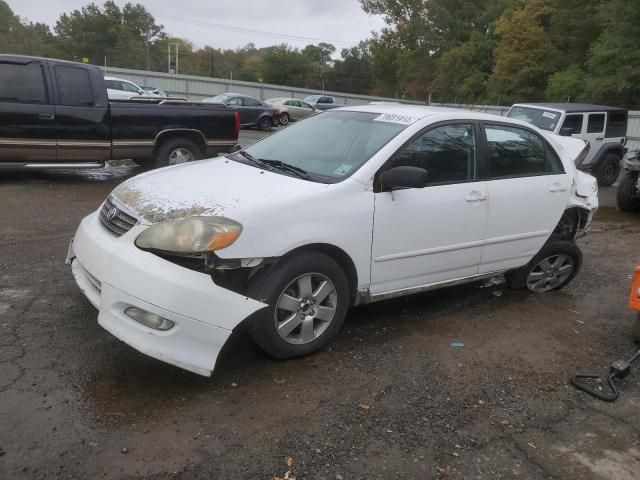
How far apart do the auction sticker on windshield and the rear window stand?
396 inches

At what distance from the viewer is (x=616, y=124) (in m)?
12.5

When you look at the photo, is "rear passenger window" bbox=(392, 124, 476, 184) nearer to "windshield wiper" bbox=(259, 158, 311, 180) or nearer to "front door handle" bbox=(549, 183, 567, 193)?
"windshield wiper" bbox=(259, 158, 311, 180)

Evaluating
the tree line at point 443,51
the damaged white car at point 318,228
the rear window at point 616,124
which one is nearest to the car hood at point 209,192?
the damaged white car at point 318,228

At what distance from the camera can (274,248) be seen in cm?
321

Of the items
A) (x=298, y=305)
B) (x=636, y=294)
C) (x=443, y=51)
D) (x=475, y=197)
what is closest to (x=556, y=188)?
(x=475, y=197)

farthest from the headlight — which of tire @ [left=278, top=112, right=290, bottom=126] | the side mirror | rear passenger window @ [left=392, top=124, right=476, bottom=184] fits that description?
tire @ [left=278, top=112, right=290, bottom=126]

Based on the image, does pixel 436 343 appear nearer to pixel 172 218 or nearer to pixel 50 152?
pixel 172 218

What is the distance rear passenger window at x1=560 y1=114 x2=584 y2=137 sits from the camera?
36.8 feet

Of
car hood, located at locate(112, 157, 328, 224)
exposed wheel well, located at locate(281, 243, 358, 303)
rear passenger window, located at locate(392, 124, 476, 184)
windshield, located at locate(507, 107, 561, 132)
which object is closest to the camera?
car hood, located at locate(112, 157, 328, 224)

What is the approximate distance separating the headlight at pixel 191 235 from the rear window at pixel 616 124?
1171 cm

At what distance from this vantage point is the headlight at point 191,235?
302 centimetres

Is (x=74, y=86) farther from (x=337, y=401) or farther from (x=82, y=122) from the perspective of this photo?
(x=337, y=401)

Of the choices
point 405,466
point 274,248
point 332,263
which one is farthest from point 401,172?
point 405,466

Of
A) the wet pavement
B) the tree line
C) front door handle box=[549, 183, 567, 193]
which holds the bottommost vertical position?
the wet pavement
